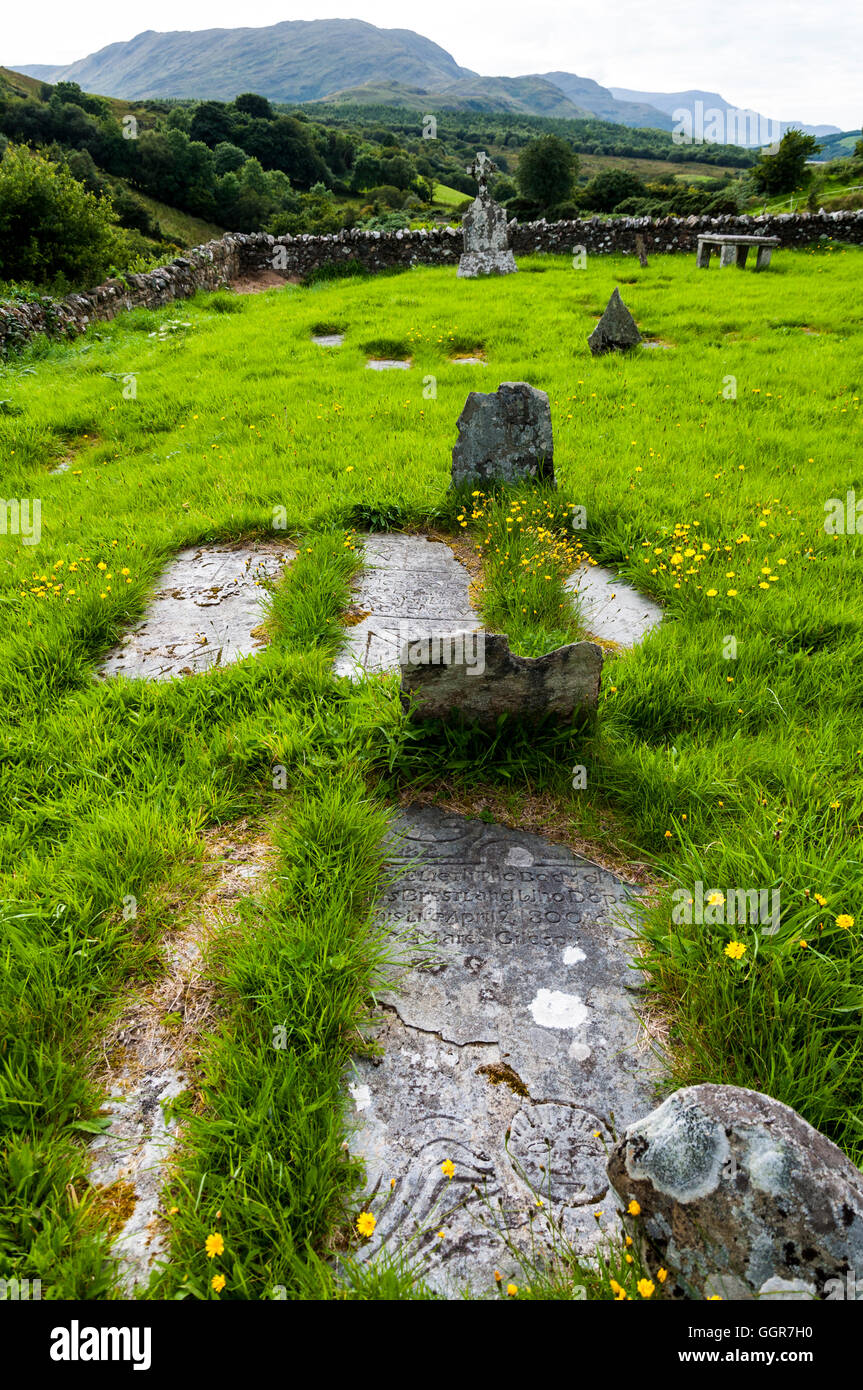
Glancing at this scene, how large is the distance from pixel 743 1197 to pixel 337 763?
2.45m

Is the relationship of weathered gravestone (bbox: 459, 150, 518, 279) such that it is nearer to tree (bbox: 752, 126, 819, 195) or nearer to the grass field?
the grass field

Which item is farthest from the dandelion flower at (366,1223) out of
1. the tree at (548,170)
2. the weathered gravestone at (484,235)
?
the tree at (548,170)

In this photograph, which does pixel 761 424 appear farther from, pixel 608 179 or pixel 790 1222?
pixel 608 179

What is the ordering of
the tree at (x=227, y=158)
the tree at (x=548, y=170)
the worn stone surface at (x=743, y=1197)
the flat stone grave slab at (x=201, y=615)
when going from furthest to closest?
1. the tree at (x=227, y=158)
2. the tree at (x=548, y=170)
3. the flat stone grave slab at (x=201, y=615)
4. the worn stone surface at (x=743, y=1197)

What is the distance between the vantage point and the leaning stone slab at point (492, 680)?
3467 mm

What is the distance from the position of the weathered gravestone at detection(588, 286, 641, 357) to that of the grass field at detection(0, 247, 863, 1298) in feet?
7.13

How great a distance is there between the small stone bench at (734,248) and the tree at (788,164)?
24937 mm

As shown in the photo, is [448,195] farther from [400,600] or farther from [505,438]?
[400,600]

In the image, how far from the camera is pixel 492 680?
3559mm

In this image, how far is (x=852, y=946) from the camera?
2.49 metres

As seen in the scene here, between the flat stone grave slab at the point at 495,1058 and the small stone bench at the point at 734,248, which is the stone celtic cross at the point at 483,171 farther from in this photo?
the flat stone grave slab at the point at 495,1058

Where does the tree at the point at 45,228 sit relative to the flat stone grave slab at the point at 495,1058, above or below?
above

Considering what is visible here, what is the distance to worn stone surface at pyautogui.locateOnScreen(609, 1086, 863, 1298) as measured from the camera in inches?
60.4
